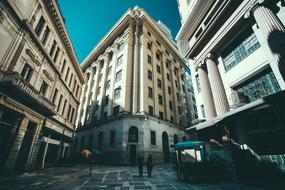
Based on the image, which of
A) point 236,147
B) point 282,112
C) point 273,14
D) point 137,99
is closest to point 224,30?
point 273,14

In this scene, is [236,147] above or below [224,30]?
below

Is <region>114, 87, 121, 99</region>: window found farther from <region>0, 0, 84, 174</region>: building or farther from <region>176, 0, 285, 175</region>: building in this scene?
<region>176, 0, 285, 175</region>: building

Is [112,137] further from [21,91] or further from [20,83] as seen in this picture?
[20,83]

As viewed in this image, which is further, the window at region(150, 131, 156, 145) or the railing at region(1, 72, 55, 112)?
the window at region(150, 131, 156, 145)

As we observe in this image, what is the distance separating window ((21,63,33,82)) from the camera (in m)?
12.2

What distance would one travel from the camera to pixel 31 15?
12.5 metres

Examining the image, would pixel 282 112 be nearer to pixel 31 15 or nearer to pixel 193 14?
pixel 193 14

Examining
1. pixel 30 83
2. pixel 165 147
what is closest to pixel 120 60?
pixel 30 83

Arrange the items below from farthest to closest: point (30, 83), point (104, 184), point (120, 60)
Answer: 1. point (120, 60)
2. point (30, 83)
3. point (104, 184)

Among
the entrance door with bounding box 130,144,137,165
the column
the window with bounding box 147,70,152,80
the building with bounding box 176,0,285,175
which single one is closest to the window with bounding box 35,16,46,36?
the building with bounding box 176,0,285,175

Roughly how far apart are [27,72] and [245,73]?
1728 cm

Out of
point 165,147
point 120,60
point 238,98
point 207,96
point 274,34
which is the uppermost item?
point 120,60

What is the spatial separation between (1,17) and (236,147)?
56.8 ft

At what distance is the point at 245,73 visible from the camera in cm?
995
